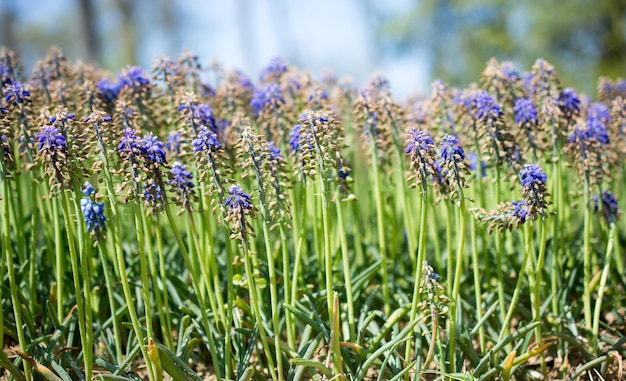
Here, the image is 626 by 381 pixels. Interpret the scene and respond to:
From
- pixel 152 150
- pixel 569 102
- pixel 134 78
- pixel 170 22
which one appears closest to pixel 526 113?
pixel 569 102

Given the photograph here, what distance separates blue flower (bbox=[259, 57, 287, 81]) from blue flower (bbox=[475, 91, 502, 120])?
2237mm

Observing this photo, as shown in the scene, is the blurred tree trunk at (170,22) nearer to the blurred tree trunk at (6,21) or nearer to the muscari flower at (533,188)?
the blurred tree trunk at (6,21)

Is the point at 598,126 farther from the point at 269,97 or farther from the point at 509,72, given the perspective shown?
the point at 269,97

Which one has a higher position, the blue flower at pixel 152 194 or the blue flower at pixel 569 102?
the blue flower at pixel 569 102

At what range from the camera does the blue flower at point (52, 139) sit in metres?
3.38

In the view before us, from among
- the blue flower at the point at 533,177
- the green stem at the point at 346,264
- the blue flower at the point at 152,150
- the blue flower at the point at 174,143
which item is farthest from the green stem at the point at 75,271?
the blue flower at the point at 533,177

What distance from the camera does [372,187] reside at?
602 cm

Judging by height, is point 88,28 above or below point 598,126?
above

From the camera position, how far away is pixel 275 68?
577 centimetres

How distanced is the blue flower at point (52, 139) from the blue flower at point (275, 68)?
2.72m

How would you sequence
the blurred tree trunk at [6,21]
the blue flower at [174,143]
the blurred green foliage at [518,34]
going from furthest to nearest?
the blurred tree trunk at [6,21] < the blurred green foliage at [518,34] < the blue flower at [174,143]

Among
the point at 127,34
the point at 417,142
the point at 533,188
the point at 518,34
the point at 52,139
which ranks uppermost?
the point at 127,34

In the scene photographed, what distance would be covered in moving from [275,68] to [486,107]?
92.6 inches

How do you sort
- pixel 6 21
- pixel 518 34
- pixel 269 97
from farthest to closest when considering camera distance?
1. pixel 6 21
2. pixel 518 34
3. pixel 269 97
